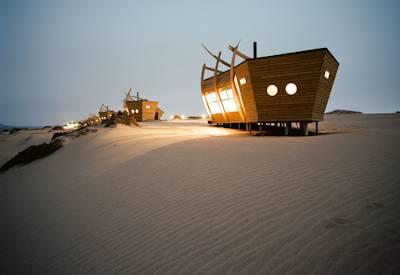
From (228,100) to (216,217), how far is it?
52.7 ft

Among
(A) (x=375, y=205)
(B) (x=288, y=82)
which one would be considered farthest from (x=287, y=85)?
(A) (x=375, y=205)

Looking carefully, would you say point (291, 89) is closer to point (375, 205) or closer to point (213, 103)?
point (213, 103)

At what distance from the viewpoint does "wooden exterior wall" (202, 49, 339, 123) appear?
12836mm

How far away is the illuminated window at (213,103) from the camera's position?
2093 centimetres

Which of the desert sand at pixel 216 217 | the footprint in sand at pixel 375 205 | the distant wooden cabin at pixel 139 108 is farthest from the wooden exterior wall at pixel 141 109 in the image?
the footprint in sand at pixel 375 205

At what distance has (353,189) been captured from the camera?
12.5 ft

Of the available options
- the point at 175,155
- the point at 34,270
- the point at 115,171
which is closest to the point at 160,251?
the point at 34,270

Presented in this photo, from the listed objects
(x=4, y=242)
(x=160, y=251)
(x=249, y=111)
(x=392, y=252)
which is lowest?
(x=4, y=242)

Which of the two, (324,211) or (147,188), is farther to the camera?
(147,188)

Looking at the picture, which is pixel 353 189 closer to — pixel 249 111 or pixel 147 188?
pixel 147 188

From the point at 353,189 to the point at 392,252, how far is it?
1696 mm

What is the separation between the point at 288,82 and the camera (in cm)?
1329

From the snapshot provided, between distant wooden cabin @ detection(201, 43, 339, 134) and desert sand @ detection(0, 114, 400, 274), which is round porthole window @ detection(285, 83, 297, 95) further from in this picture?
desert sand @ detection(0, 114, 400, 274)

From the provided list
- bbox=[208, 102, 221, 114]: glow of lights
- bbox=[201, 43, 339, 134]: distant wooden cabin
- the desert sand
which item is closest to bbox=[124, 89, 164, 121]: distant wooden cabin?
bbox=[208, 102, 221, 114]: glow of lights
